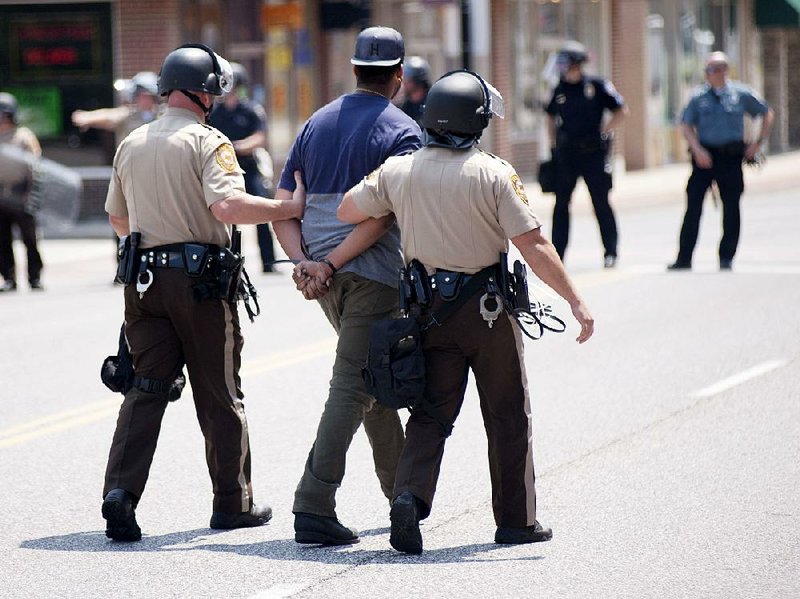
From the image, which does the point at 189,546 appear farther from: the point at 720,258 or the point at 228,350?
the point at 720,258

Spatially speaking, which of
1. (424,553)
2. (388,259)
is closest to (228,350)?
(388,259)

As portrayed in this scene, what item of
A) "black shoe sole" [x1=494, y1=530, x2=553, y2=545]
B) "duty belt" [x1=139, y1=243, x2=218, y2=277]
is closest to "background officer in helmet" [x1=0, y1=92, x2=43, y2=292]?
"duty belt" [x1=139, y1=243, x2=218, y2=277]

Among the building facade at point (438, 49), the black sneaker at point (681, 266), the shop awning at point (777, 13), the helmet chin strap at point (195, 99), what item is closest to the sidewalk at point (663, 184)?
the building facade at point (438, 49)

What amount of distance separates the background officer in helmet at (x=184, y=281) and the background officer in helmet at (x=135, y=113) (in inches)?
330

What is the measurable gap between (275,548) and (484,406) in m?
0.92

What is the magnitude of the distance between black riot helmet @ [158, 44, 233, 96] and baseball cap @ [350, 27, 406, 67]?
1.85 ft

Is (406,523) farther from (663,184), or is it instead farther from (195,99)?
(663,184)

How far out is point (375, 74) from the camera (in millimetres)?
6066

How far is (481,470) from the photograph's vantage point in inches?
289

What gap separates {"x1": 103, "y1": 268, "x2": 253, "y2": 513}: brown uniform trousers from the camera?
20.2 feet

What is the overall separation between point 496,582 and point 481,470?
1.90 meters

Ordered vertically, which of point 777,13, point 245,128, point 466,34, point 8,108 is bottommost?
point 245,128

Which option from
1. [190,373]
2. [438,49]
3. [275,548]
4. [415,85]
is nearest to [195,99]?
[190,373]

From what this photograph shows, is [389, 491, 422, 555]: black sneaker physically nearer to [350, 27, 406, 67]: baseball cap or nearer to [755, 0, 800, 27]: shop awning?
[350, 27, 406, 67]: baseball cap
